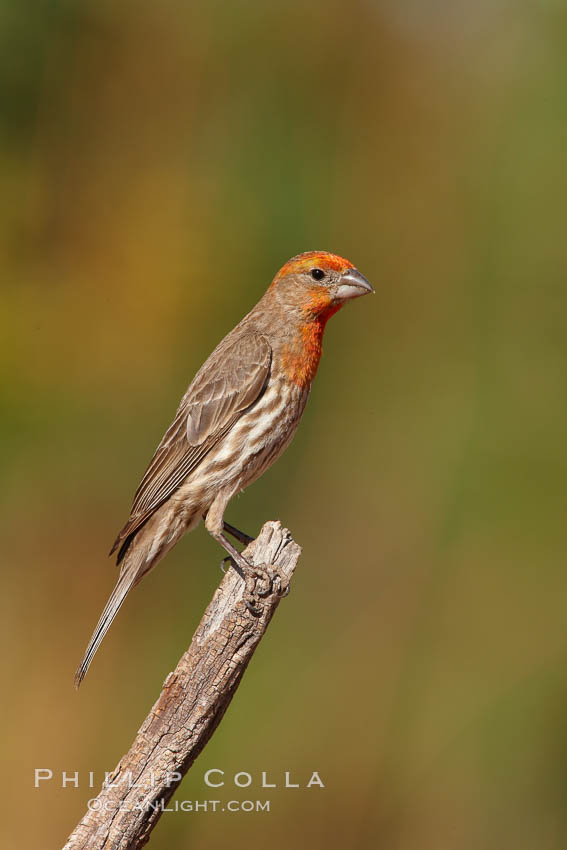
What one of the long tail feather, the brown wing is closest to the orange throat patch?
the brown wing

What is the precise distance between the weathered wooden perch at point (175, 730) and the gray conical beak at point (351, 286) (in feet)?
6.39

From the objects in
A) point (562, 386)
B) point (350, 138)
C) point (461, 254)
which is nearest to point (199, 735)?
point (562, 386)

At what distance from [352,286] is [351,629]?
3577 millimetres

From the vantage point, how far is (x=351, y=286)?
5160mm

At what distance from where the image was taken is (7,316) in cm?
852

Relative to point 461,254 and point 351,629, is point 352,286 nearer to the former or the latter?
point 351,629

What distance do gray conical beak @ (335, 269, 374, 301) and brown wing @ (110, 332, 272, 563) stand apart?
0.51m

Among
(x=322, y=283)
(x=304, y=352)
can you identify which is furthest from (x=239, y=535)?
(x=322, y=283)

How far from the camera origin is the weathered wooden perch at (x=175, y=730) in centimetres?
352

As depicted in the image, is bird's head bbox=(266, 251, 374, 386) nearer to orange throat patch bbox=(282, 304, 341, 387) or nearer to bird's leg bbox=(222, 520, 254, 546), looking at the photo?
orange throat patch bbox=(282, 304, 341, 387)

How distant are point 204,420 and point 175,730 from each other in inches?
72.4

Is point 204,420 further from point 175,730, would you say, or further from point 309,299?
point 175,730

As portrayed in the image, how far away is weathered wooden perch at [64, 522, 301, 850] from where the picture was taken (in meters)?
3.52

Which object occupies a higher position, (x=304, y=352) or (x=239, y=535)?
(x=304, y=352)
